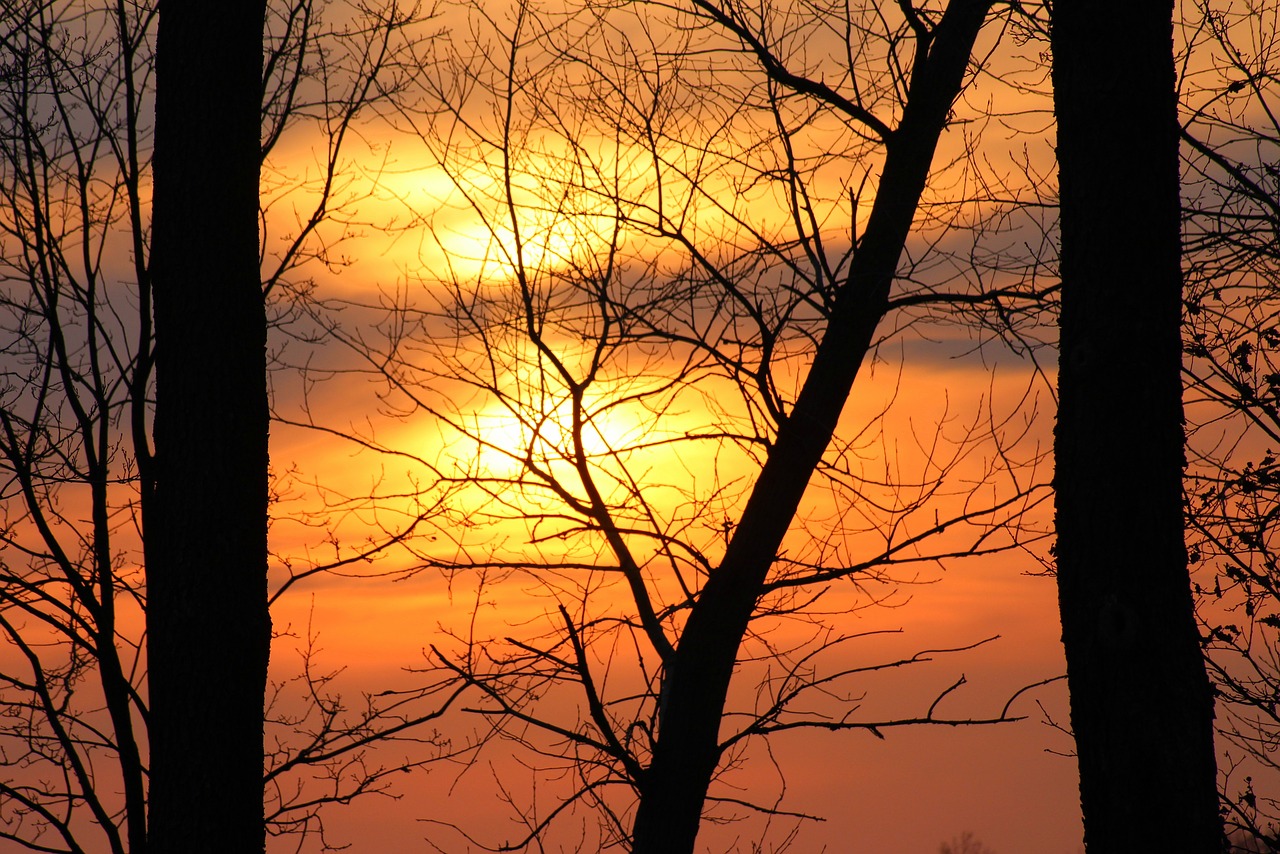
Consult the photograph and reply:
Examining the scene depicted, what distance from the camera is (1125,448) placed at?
155 inches

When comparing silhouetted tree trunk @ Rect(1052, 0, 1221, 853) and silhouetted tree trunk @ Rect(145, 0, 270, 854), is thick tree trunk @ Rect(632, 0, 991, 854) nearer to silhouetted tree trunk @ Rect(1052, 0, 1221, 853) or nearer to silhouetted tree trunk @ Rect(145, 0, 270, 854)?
silhouetted tree trunk @ Rect(1052, 0, 1221, 853)

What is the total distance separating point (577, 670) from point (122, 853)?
3861mm

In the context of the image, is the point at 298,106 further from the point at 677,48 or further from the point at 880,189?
the point at 880,189

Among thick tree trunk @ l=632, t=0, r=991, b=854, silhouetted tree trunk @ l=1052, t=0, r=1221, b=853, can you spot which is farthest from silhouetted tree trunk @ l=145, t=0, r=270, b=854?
silhouetted tree trunk @ l=1052, t=0, r=1221, b=853

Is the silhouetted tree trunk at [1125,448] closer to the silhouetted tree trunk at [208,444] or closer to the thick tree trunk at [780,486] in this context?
the thick tree trunk at [780,486]

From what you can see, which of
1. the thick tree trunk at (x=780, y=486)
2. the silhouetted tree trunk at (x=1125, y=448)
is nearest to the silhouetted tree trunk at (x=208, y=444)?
the thick tree trunk at (x=780, y=486)

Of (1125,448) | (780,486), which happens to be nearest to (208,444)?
(780,486)

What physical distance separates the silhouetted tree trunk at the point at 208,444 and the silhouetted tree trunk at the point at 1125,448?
12.1 feet

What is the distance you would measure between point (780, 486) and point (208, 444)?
307 centimetres

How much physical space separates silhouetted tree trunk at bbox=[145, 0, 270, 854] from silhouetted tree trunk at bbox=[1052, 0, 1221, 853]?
368 centimetres

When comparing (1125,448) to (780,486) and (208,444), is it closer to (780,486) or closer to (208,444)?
(780,486)

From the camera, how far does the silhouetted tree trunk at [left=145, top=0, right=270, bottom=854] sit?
519 centimetres

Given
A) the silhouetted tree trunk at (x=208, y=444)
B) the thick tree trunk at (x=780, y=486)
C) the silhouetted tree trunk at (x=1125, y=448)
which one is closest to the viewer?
the silhouetted tree trunk at (x=1125, y=448)

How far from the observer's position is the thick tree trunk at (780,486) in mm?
6270
